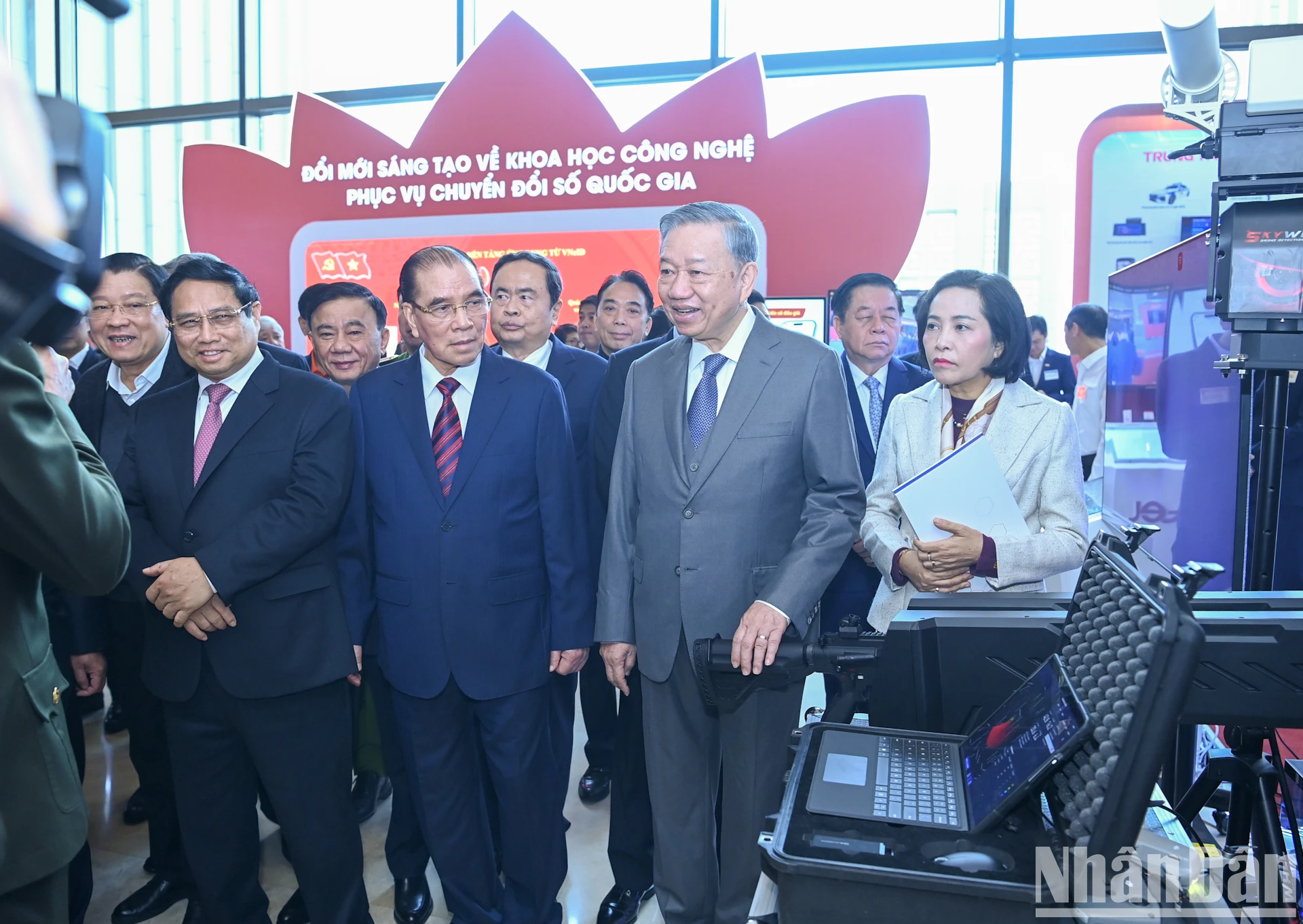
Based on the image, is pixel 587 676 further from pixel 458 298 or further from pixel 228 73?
pixel 228 73

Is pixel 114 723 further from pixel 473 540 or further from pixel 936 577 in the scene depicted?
pixel 936 577

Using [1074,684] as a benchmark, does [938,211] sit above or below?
above

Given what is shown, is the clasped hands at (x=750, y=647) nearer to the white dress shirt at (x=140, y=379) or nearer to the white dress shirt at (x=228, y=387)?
the white dress shirt at (x=228, y=387)

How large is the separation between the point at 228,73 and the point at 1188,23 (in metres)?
8.06

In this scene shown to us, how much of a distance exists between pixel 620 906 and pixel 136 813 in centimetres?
166

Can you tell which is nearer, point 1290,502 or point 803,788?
point 803,788

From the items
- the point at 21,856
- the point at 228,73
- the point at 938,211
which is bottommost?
the point at 21,856

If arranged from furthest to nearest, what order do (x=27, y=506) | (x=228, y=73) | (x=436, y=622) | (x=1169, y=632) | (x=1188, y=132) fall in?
(x=228, y=73) < (x=1188, y=132) < (x=436, y=622) < (x=27, y=506) < (x=1169, y=632)

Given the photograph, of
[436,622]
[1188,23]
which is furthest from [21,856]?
[1188,23]

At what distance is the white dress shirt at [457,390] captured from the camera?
2.13 meters

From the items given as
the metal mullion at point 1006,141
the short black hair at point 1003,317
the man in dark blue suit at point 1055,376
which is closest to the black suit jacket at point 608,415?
the short black hair at point 1003,317

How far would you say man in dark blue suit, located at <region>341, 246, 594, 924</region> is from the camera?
203 cm

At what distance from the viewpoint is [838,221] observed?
606cm

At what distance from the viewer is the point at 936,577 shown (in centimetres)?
192
